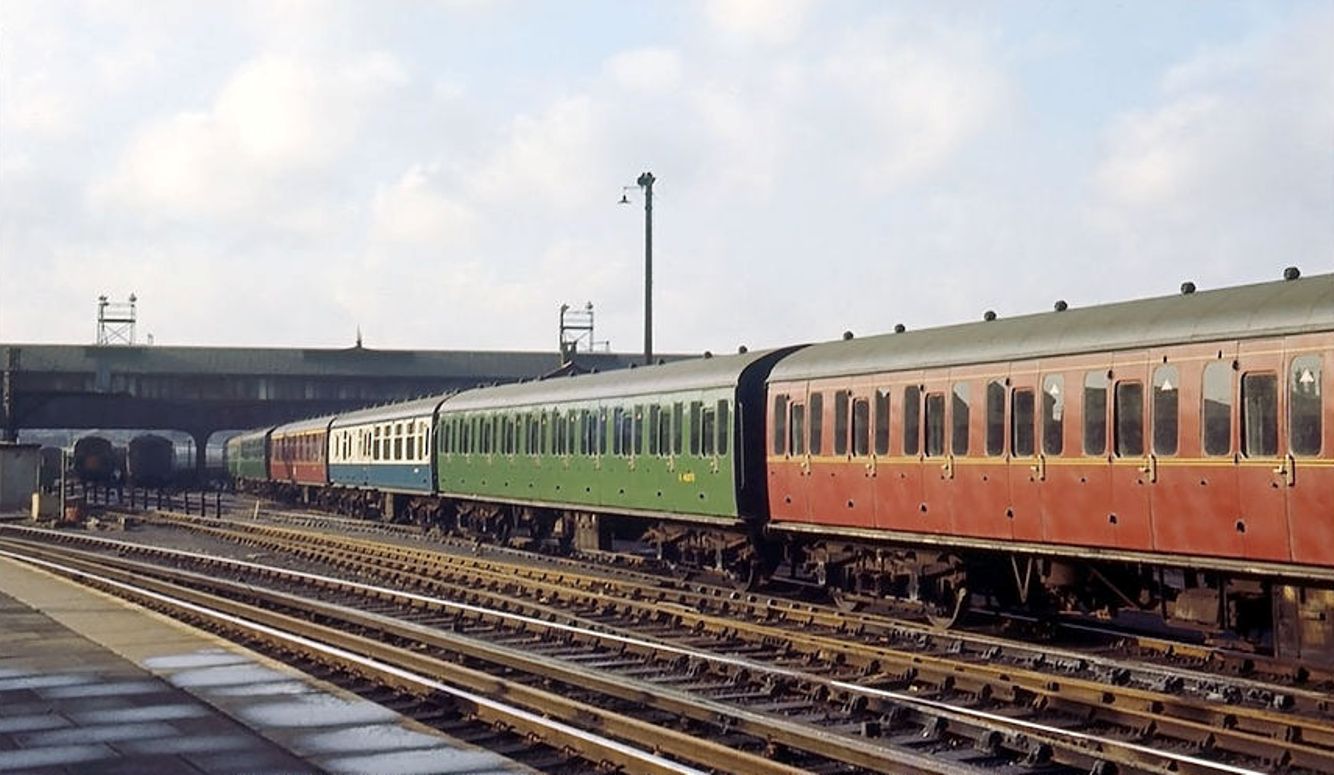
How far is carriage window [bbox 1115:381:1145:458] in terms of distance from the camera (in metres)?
15.0

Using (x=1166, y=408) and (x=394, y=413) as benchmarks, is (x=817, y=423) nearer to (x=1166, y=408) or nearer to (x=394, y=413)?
(x=1166, y=408)

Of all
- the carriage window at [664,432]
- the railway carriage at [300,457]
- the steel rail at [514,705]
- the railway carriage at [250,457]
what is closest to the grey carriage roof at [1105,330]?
the carriage window at [664,432]

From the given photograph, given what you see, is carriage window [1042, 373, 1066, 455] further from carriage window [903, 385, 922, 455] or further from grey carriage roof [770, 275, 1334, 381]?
carriage window [903, 385, 922, 455]

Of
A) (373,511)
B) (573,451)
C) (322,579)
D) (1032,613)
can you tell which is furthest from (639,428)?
(373,511)

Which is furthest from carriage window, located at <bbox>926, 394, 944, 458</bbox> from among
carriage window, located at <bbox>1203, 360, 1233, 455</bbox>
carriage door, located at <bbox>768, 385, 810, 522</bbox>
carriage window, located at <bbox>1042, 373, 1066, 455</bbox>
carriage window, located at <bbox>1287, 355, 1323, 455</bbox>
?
carriage window, located at <bbox>1287, 355, 1323, 455</bbox>

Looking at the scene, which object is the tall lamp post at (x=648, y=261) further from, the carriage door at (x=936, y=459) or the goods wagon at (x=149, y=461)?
the goods wagon at (x=149, y=461)

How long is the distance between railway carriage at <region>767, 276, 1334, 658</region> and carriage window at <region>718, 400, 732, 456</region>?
142 centimetres

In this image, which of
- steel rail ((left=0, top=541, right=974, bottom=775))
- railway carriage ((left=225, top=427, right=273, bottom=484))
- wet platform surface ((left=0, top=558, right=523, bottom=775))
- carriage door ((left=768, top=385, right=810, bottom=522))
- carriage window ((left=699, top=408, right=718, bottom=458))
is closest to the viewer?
steel rail ((left=0, top=541, right=974, bottom=775))

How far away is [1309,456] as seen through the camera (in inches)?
513

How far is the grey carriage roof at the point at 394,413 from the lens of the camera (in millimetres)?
40300

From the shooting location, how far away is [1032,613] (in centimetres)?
1836

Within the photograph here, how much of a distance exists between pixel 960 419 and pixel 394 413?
2825 cm

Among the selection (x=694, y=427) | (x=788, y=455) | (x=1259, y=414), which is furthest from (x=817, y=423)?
(x=1259, y=414)

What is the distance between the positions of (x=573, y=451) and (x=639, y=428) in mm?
3235
